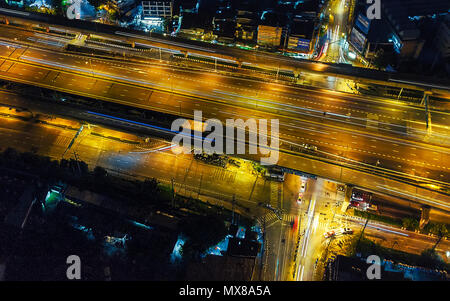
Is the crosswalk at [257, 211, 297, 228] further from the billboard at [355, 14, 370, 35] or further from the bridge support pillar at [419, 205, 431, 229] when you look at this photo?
the billboard at [355, 14, 370, 35]

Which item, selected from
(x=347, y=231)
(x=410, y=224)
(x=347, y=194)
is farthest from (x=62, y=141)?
(x=410, y=224)

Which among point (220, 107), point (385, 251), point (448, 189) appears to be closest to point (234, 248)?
point (385, 251)

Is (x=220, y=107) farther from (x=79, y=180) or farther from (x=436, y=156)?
(x=436, y=156)

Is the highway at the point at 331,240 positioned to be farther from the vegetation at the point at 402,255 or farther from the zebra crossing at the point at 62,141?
the zebra crossing at the point at 62,141

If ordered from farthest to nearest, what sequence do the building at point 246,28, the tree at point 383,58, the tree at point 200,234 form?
the building at point 246,28
the tree at point 383,58
the tree at point 200,234

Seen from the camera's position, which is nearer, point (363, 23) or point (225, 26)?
point (363, 23)

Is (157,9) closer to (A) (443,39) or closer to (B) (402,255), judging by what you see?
(A) (443,39)

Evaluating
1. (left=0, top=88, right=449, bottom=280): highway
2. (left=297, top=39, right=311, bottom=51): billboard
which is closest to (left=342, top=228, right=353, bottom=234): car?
(left=0, top=88, right=449, bottom=280): highway

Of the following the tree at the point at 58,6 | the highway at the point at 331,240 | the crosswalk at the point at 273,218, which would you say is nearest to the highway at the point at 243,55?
the tree at the point at 58,6
